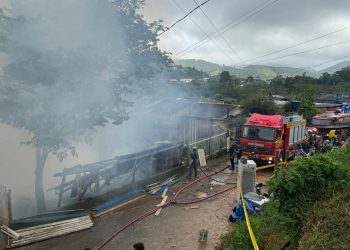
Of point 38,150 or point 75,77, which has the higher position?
point 75,77

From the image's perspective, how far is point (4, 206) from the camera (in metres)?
9.66

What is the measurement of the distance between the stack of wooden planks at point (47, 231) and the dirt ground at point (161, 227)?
0.16 metres

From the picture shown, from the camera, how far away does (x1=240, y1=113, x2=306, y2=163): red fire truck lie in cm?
1677

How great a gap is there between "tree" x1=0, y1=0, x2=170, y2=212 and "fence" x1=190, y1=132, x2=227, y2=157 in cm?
777

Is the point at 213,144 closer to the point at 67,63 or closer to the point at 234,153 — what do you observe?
the point at 234,153

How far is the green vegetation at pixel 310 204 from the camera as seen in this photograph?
14.6ft

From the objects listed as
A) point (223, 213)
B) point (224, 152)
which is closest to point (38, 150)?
A: point (223, 213)

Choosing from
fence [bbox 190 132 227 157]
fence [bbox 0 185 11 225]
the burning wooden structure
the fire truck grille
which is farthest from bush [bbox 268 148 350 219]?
fence [bbox 190 132 227 157]

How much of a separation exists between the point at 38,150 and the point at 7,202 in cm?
195

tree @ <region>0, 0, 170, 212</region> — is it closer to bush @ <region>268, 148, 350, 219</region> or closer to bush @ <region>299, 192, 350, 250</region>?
bush @ <region>268, 148, 350, 219</region>

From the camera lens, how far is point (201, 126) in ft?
75.0

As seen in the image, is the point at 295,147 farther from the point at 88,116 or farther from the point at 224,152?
the point at 88,116

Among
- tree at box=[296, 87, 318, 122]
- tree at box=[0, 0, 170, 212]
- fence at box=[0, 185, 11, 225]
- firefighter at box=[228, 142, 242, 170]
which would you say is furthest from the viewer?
tree at box=[296, 87, 318, 122]

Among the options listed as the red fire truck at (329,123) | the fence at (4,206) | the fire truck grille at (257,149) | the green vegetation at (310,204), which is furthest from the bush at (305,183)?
the red fire truck at (329,123)
